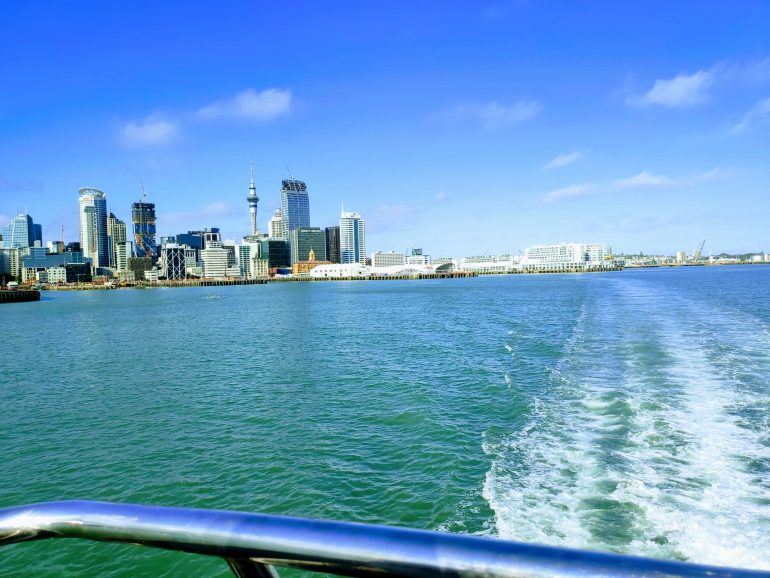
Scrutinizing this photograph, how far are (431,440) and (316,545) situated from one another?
34.5 feet

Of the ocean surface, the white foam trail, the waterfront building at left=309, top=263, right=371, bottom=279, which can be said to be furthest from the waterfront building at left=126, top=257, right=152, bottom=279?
the white foam trail

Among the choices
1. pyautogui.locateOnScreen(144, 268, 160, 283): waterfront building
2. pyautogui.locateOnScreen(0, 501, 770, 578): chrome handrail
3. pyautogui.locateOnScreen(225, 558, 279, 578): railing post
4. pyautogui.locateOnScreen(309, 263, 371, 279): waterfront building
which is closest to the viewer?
pyautogui.locateOnScreen(0, 501, 770, 578): chrome handrail

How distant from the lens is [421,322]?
115 feet

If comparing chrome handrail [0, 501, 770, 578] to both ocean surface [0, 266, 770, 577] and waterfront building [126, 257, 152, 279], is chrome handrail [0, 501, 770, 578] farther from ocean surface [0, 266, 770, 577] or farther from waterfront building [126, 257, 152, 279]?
waterfront building [126, 257, 152, 279]

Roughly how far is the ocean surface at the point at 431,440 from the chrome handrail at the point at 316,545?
6.52 metres

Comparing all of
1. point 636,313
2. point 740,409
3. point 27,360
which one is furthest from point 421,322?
point 740,409

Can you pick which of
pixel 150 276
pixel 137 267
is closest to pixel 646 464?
pixel 150 276

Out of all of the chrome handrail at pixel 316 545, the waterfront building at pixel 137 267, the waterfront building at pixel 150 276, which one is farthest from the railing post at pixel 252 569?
the waterfront building at pixel 137 267

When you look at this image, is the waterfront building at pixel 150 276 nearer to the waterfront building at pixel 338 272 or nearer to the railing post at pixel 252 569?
the waterfront building at pixel 338 272

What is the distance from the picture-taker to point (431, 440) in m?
11.0

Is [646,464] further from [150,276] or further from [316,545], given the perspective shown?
[150,276]

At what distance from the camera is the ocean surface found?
7.22 m

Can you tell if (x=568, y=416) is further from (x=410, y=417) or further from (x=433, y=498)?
(x=433, y=498)

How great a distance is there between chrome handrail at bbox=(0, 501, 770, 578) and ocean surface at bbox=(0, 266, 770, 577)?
652 centimetres
